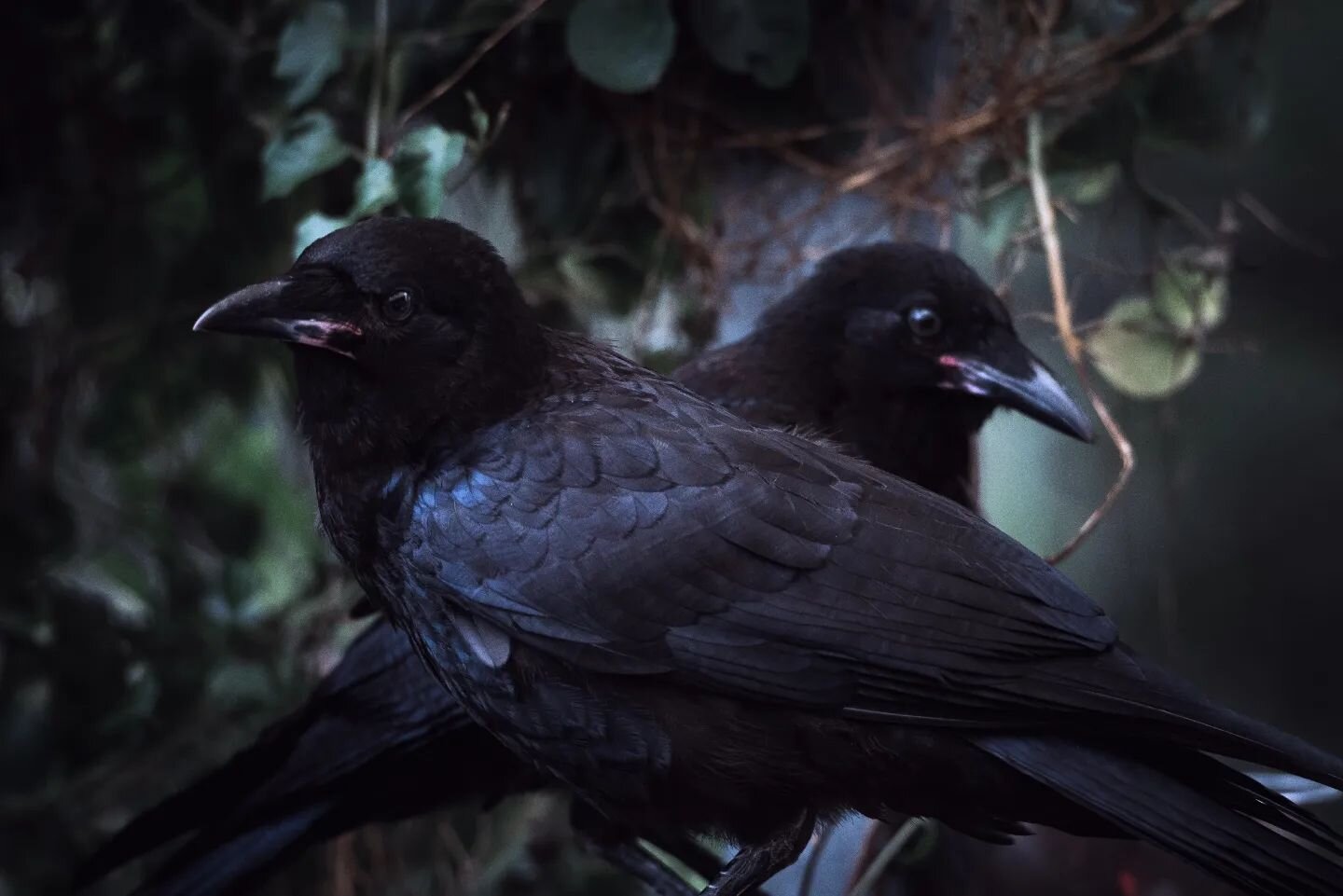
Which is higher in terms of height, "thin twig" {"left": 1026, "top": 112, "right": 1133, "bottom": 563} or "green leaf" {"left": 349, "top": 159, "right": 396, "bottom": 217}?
"thin twig" {"left": 1026, "top": 112, "right": 1133, "bottom": 563}

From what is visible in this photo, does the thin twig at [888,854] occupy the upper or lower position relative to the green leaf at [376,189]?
lower

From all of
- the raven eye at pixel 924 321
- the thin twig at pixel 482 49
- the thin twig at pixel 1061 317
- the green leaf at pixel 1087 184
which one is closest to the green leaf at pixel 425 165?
the thin twig at pixel 482 49

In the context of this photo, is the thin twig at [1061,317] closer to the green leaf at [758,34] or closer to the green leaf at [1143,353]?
the green leaf at [1143,353]

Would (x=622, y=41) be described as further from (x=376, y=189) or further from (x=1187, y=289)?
(x=1187, y=289)

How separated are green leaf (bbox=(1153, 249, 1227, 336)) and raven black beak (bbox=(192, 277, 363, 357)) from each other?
140 centimetres

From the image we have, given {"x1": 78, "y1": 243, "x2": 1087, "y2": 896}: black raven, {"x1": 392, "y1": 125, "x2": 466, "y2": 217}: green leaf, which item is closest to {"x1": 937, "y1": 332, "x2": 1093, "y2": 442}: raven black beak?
{"x1": 78, "y1": 243, "x2": 1087, "y2": 896}: black raven

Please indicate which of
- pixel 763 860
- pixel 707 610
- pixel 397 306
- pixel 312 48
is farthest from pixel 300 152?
pixel 763 860

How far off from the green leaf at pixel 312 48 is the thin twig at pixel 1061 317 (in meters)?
1.06

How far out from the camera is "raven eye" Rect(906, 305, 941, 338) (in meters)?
2.06

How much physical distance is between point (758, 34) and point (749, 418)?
602 millimetres

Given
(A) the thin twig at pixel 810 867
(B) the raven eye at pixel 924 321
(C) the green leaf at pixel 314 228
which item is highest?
(B) the raven eye at pixel 924 321

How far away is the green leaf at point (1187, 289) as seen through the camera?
2336 millimetres

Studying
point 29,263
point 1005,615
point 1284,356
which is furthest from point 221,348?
point 1284,356

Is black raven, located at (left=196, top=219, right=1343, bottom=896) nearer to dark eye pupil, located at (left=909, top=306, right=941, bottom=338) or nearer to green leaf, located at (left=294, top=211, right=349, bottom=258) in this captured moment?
green leaf, located at (left=294, top=211, right=349, bottom=258)
